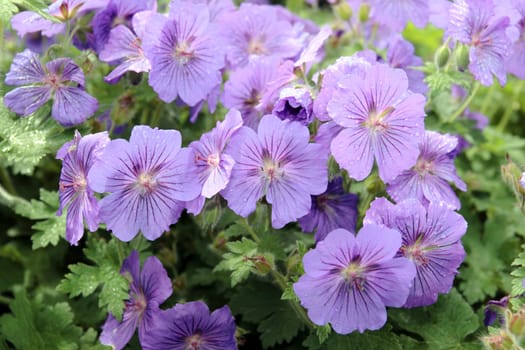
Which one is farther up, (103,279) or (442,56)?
(442,56)

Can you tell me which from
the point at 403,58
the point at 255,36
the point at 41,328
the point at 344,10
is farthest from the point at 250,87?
the point at 41,328

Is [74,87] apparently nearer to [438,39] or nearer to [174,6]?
[174,6]

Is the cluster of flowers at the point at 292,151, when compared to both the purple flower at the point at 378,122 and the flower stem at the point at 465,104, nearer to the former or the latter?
the purple flower at the point at 378,122

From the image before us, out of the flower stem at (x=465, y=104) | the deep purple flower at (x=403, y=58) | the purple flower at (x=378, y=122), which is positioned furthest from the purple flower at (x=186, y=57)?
the flower stem at (x=465, y=104)

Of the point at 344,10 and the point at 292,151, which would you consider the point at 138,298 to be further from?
the point at 344,10

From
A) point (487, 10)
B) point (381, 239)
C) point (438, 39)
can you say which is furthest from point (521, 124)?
point (381, 239)
